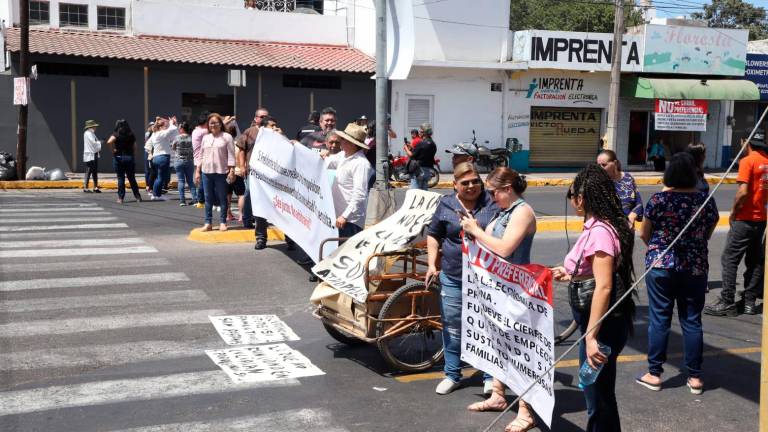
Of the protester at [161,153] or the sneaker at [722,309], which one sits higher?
the protester at [161,153]

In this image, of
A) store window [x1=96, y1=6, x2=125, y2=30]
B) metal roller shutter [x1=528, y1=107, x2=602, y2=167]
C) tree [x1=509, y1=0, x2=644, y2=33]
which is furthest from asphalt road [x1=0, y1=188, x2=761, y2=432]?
tree [x1=509, y1=0, x2=644, y2=33]

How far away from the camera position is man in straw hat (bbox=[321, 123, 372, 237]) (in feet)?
28.2

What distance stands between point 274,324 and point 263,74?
1998cm

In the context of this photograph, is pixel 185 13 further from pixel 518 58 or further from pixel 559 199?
pixel 559 199

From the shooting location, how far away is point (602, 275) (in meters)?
4.41

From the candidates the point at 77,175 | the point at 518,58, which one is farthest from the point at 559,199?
the point at 77,175

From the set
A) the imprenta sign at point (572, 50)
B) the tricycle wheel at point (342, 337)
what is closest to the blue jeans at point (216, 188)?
the tricycle wheel at point (342, 337)

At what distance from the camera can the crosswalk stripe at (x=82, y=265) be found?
389 inches

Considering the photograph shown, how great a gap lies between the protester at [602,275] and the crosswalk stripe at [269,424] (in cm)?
161

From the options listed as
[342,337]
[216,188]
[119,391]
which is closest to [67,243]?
[216,188]

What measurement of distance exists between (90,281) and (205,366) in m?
3.52

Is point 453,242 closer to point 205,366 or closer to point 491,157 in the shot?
point 205,366

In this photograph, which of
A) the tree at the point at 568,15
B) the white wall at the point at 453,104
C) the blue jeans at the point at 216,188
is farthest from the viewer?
the tree at the point at 568,15

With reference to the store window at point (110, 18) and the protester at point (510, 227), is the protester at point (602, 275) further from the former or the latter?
the store window at point (110, 18)
